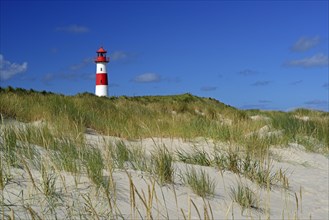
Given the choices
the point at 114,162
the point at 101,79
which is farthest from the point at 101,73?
the point at 114,162

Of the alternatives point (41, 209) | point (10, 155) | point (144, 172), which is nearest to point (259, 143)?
point (144, 172)

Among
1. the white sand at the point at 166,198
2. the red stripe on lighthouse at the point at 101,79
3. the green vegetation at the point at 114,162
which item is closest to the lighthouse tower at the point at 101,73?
the red stripe on lighthouse at the point at 101,79

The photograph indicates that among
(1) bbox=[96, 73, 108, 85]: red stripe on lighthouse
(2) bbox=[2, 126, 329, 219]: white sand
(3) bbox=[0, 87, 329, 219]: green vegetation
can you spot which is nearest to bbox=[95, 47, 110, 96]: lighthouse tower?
(1) bbox=[96, 73, 108, 85]: red stripe on lighthouse

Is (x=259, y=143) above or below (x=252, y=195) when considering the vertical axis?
above

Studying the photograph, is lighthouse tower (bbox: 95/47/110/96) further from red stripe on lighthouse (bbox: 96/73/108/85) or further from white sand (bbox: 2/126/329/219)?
white sand (bbox: 2/126/329/219)

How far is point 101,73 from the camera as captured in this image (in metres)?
35.7

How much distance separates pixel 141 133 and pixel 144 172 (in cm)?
383

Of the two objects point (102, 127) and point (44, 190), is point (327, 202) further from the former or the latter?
point (102, 127)

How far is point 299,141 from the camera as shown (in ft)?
29.3

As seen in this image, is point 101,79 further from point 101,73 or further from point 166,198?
point 166,198

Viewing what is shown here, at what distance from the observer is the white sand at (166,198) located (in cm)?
288

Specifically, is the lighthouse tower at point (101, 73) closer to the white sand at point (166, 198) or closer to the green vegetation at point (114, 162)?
the green vegetation at point (114, 162)

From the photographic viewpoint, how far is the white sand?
2.88 m

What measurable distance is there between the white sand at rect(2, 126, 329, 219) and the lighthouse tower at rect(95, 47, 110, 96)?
27.8 m
